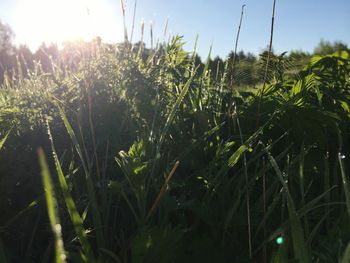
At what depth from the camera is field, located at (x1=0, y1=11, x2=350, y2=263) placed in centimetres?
131

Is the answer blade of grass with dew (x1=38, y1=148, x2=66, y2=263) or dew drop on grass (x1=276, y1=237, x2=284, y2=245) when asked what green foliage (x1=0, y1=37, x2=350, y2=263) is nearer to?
dew drop on grass (x1=276, y1=237, x2=284, y2=245)

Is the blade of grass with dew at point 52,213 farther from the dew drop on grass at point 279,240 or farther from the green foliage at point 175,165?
the dew drop on grass at point 279,240

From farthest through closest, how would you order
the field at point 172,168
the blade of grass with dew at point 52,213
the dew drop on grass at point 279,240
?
the field at point 172,168, the dew drop on grass at point 279,240, the blade of grass with dew at point 52,213

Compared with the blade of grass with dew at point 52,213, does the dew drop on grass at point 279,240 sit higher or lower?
lower

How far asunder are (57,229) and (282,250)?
712mm

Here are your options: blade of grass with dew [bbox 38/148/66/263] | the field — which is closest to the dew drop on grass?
the field

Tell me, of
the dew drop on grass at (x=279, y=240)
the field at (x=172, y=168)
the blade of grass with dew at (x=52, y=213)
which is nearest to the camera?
the blade of grass with dew at (x=52, y=213)

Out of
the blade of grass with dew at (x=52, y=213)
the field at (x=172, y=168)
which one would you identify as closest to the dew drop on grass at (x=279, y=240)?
the field at (x=172, y=168)

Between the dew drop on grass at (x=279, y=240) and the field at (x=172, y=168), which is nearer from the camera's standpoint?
the dew drop on grass at (x=279, y=240)

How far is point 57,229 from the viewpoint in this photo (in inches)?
23.1

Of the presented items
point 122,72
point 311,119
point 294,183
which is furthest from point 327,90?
point 122,72

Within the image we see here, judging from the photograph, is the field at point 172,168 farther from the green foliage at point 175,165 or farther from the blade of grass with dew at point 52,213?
the blade of grass with dew at point 52,213

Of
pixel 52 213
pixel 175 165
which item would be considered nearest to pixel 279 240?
pixel 175 165

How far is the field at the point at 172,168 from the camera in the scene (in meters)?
1.31
